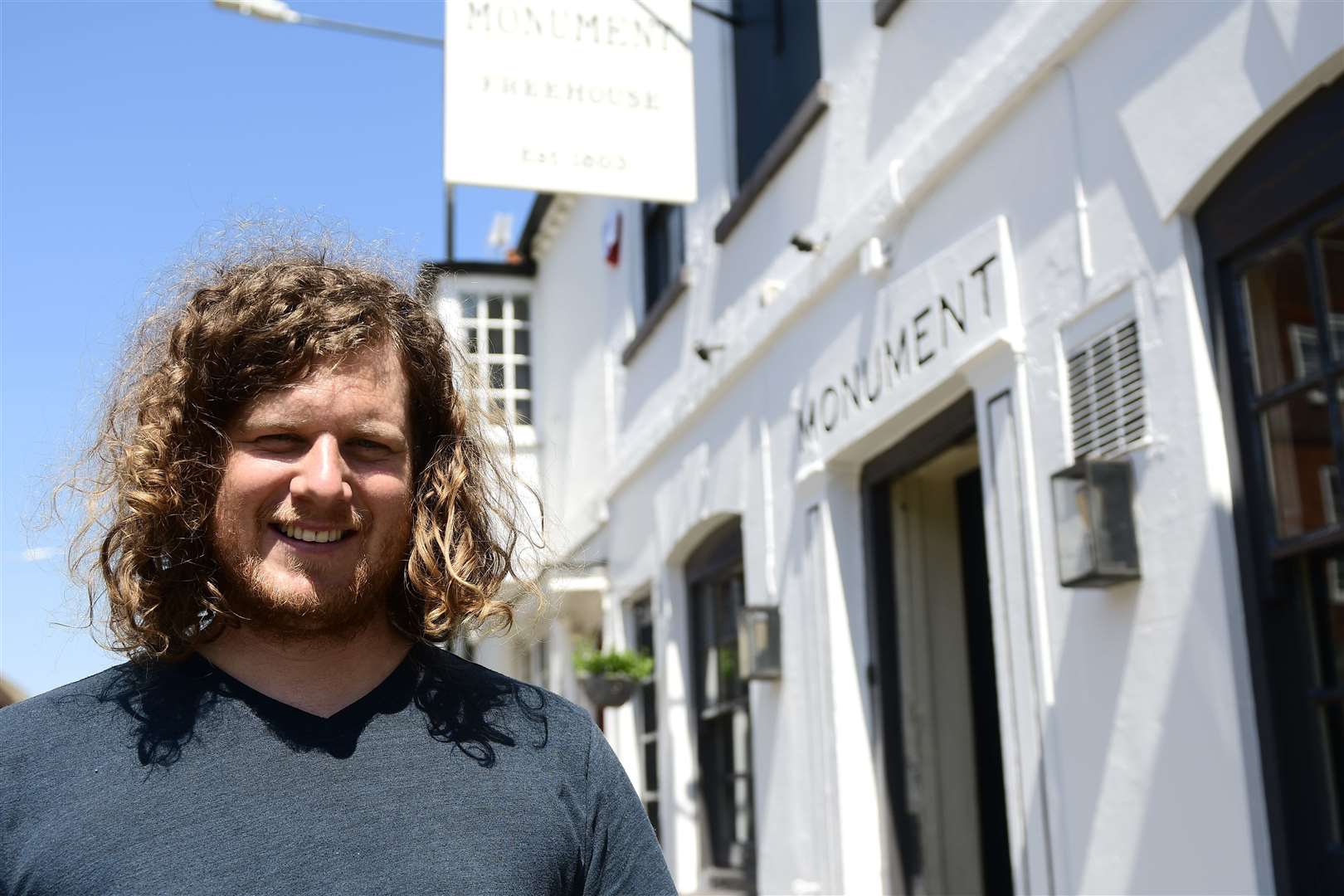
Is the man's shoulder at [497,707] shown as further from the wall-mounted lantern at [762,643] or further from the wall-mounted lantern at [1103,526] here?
the wall-mounted lantern at [762,643]

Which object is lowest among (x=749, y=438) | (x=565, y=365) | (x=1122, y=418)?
(x=1122, y=418)

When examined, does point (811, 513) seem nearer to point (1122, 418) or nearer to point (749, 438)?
point (749, 438)

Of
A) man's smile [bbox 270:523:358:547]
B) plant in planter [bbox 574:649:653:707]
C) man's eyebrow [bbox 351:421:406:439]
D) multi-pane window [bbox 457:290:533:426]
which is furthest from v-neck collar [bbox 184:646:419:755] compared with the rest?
multi-pane window [bbox 457:290:533:426]

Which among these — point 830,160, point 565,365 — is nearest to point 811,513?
point 830,160

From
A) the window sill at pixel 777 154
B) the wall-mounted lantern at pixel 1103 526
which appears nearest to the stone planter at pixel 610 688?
the window sill at pixel 777 154

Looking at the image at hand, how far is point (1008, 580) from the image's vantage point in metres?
5.05

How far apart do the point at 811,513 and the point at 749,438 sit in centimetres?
107

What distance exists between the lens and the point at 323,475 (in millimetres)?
1825

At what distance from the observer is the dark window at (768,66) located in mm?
7430

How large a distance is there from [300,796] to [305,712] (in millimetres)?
111

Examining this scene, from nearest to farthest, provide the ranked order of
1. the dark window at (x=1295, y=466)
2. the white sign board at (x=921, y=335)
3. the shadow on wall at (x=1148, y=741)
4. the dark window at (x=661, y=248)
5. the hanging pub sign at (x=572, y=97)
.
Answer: the dark window at (x=1295, y=466) < the shadow on wall at (x=1148, y=741) < the white sign board at (x=921, y=335) < the hanging pub sign at (x=572, y=97) < the dark window at (x=661, y=248)

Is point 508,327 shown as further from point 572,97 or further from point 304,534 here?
point 304,534

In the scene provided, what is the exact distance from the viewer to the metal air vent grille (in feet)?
14.5

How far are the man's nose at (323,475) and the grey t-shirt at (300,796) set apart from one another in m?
0.24
